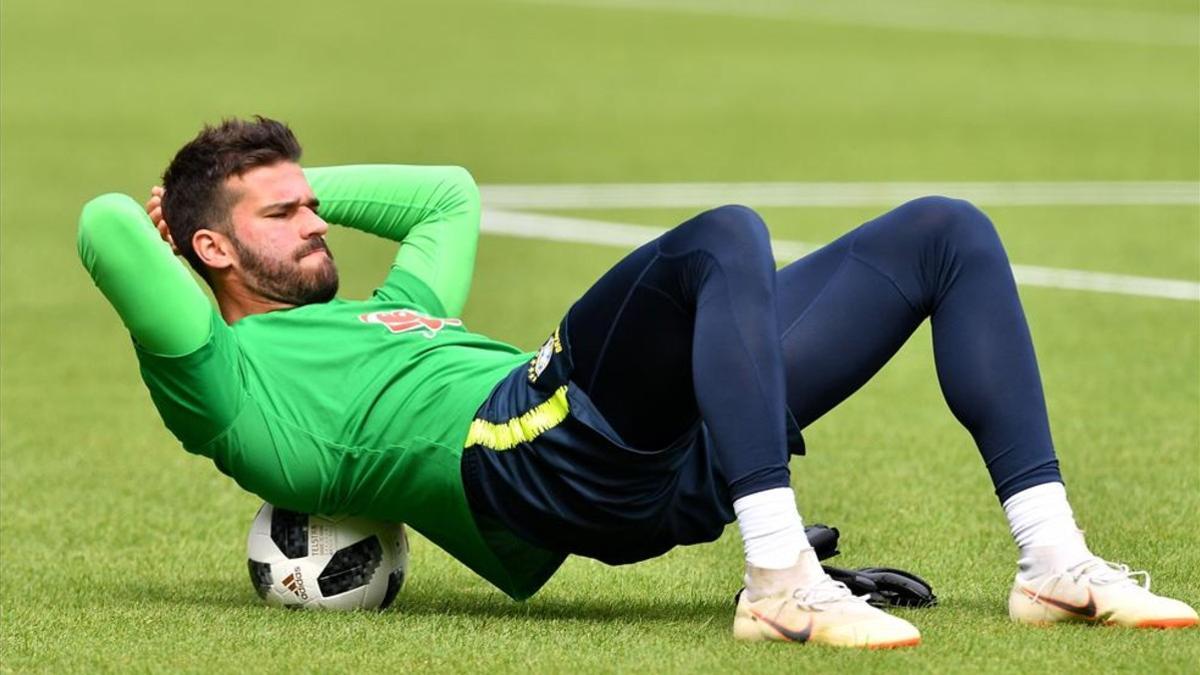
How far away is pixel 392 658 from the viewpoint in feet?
16.7

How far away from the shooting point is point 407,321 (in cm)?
605

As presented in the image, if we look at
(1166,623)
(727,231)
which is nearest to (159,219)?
(727,231)

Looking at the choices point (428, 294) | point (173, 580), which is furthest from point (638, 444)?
point (173, 580)

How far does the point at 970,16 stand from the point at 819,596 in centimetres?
2802

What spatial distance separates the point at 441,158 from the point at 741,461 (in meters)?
12.8

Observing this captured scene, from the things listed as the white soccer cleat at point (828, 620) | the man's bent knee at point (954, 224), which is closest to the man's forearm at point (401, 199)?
the man's bent knee at point (954, 224)

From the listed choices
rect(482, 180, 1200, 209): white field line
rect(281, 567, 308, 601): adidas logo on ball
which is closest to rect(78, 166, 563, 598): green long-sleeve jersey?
rect(281, 567, 308, 601): adidas logo on ball

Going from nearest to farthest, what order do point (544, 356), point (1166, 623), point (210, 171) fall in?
point (1166, 623) < point (544, 356) < point (210, 171)

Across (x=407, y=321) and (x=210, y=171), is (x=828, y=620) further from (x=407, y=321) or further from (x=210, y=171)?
(x=210, y=171)

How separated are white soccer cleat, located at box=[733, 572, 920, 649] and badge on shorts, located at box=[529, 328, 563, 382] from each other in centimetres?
85

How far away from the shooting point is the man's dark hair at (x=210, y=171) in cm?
597

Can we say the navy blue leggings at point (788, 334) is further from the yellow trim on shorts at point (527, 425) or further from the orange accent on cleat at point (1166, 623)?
the orange accent on cleat at point (1166, 623)

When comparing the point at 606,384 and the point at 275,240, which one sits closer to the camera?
the point at 606,384

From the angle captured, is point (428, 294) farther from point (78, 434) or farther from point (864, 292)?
point (78, 434)
